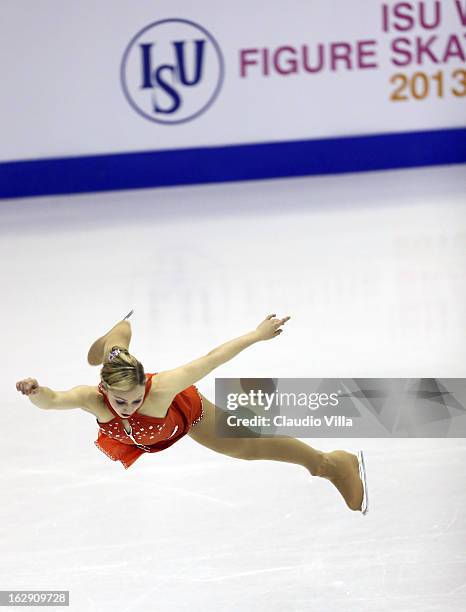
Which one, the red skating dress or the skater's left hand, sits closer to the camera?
the skater's left hand

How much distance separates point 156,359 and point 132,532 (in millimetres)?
1200

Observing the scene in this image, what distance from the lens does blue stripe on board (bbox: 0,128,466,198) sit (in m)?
8.62

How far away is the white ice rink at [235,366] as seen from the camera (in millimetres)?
2963

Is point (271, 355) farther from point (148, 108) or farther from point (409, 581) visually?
point (148, 108)

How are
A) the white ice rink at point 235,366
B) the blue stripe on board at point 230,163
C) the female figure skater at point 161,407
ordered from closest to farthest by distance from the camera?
the female figure skater at point 161,407, the white ice rink at point 235,366, the blue stripe on board at point 230,163

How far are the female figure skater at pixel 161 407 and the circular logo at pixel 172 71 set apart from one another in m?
6.05

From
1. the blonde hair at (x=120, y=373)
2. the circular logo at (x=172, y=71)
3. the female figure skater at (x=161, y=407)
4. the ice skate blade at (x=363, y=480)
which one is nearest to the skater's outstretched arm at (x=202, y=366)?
the female figure skater at (x=161, y=407)

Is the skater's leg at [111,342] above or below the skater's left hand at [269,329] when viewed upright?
above

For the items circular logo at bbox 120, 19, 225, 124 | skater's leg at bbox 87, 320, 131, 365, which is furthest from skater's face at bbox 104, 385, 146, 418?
circular logo at bbox 120, 19, 225, 124

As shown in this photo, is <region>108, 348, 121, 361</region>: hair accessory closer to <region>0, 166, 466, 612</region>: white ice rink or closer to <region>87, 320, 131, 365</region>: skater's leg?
<region>87, 320, 131, 365</region>: skater's leg

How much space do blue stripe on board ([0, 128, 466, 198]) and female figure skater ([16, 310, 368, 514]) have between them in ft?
19.6

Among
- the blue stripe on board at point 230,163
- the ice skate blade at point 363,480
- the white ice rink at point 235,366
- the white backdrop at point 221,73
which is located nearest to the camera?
the ice skate blade at point 363,480

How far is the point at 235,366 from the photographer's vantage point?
3736 millimetres

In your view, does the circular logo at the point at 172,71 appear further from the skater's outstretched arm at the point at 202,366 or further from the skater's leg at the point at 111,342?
the skater's outstretched arm at the point at 202,366
